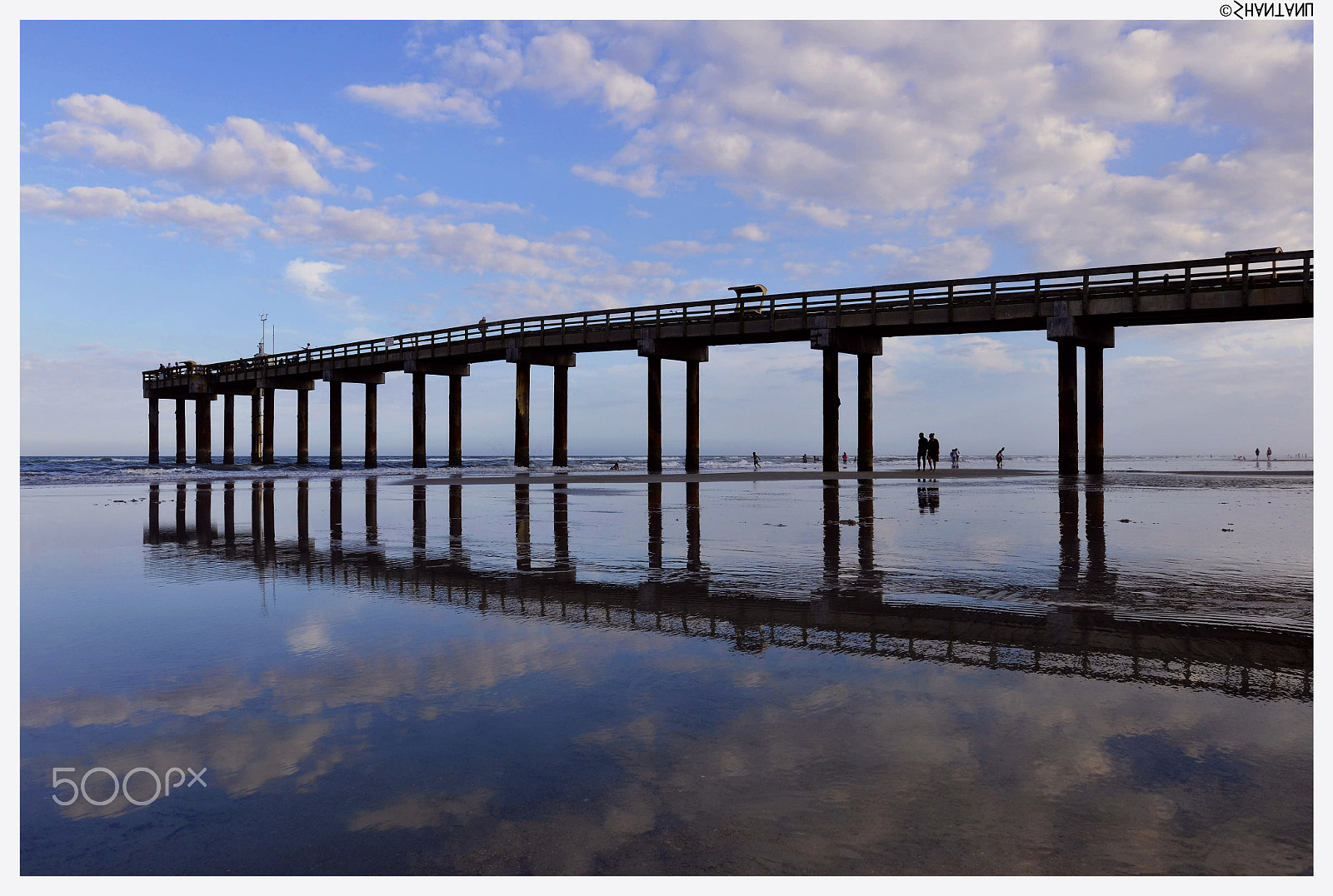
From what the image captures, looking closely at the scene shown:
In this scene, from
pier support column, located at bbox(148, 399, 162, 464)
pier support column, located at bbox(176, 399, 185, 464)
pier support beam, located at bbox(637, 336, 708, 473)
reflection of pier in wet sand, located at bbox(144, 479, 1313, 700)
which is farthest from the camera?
pier support column, located at bbox(176, 399, 185, 464)

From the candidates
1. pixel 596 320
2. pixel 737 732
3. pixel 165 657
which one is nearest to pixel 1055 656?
pixel 737 732

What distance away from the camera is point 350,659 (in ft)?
13.8

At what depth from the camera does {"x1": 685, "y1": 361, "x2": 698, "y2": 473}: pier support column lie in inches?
1314

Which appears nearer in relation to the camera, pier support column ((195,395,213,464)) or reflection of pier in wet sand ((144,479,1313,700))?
reflection of pier in wet sand ((144,479,1313,700))

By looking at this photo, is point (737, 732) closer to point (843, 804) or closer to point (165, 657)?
point (843, 804)

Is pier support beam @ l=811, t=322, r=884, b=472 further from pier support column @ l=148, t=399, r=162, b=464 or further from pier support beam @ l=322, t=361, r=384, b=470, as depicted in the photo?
pier support column @ l=148, t=399, r=162, b=464

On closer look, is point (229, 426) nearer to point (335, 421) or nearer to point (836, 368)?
point (335, 421)

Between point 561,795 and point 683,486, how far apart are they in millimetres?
19619

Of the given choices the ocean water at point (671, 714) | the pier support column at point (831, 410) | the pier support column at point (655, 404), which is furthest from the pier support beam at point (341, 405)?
the ocean water at point (671, 714)

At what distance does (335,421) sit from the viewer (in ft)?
159

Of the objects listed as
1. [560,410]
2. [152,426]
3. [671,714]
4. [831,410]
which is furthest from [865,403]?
[152,426]

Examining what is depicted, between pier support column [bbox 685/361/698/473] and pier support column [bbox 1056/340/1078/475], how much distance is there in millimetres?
13694

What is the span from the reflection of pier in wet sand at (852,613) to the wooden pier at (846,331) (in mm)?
18456

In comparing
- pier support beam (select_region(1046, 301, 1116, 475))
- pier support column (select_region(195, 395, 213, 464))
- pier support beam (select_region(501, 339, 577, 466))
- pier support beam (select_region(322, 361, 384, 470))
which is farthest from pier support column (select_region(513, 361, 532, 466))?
pier support column (select_region(195, 395, 213, 464))
